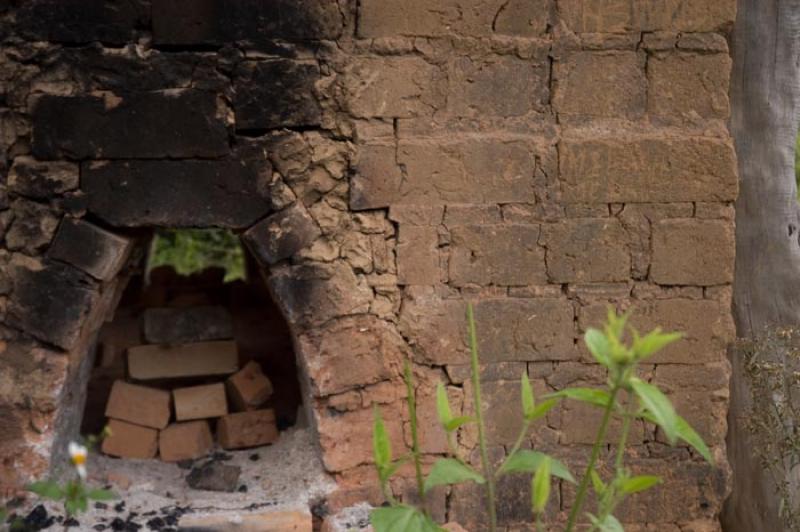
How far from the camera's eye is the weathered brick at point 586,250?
4094 millimetres

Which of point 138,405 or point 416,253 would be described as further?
point 138,405

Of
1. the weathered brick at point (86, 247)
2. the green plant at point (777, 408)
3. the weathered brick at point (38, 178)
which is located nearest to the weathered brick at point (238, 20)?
the weathered brick at point (38, 178)

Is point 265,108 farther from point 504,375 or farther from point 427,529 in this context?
point 427,529

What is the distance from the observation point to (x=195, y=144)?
12.7ft

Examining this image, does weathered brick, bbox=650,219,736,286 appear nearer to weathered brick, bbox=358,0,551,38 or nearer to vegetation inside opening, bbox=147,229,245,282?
weathered brick, bbox=358,0,551,38

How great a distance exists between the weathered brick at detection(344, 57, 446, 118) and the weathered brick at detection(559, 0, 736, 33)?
0.59m

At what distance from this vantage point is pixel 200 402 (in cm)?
480

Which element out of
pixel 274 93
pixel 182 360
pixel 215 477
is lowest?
pixel 215 477

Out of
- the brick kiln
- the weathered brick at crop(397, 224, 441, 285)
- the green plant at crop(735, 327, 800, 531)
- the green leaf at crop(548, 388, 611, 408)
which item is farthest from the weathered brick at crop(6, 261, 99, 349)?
the green plant at crop(735, 327, 800, 531)

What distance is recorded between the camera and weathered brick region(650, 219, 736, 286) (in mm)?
4133

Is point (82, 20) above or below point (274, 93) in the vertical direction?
above

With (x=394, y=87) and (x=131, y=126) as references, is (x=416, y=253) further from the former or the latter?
(x=131, y=126)

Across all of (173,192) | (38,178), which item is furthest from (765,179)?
(38,178)

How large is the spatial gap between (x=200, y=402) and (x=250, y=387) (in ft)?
0.79
